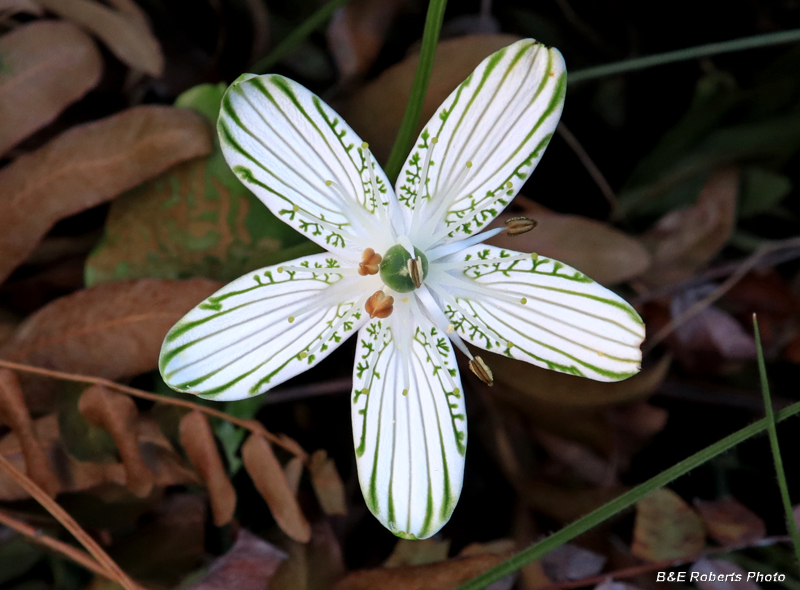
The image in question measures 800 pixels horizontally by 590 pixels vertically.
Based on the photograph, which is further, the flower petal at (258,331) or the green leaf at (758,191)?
the green leaf at (758,191)

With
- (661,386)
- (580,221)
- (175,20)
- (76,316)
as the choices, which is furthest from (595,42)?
(76,316)

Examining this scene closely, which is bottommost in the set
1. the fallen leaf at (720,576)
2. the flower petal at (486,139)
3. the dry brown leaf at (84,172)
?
the fallen leaf at (720,576)

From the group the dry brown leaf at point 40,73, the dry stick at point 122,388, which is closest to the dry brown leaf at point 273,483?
the dry stick at point 122,388

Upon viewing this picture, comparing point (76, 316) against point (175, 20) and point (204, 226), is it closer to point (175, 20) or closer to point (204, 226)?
point (204, 226)

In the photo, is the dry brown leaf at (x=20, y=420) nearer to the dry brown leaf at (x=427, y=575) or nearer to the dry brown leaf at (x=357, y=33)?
the dry brown leaf at (x=427, y=575)

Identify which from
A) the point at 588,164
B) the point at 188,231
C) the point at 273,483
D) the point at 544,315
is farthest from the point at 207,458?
the point at 588,164

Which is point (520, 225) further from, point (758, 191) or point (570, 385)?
point (758, 191)

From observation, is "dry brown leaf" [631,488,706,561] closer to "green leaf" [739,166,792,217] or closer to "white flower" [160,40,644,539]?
"white flower" [160,40,644,539]
